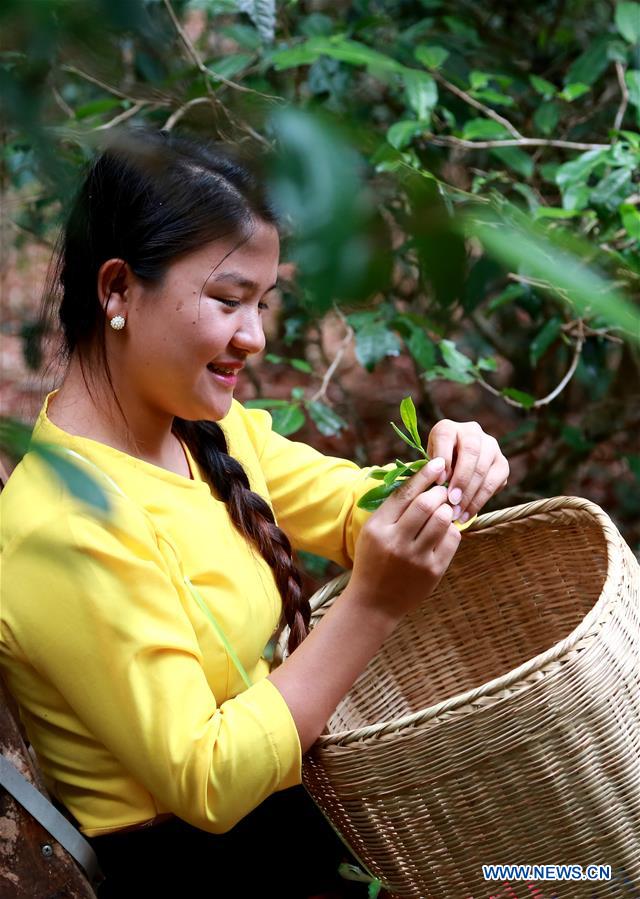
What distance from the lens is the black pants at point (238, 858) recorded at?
3.87 feet

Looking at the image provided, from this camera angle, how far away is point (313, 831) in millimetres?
1366

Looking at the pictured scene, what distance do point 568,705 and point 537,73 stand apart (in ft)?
Result: 6.50

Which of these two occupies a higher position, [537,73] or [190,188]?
[190,188]

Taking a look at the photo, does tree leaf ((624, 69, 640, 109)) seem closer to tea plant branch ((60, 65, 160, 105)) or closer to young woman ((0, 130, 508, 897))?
young woman ((0, 130, 508, 897))

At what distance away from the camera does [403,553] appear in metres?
1.13

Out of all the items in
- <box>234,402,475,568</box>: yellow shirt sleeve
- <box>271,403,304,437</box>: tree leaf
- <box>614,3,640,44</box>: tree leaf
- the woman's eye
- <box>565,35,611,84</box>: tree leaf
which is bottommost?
<box>271,403,304,437</box>: tree leaf

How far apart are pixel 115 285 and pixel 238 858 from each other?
650 mm

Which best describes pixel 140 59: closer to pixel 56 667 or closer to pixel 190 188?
pixel 190 188

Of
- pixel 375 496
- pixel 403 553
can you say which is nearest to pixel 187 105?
pixel 403 553

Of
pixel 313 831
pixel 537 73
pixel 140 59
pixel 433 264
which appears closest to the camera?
pixel 433 264

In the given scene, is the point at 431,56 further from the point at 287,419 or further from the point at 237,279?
the point at 237,279

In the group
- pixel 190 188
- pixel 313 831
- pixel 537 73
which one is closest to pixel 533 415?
pixel 537 73

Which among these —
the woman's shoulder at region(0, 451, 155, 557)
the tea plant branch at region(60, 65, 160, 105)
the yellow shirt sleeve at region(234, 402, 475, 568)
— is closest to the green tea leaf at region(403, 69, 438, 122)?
the yellow shirt sleeve at region(234, 402, 475, 568)

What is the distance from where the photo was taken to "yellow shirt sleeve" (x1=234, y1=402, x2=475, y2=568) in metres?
1.50
